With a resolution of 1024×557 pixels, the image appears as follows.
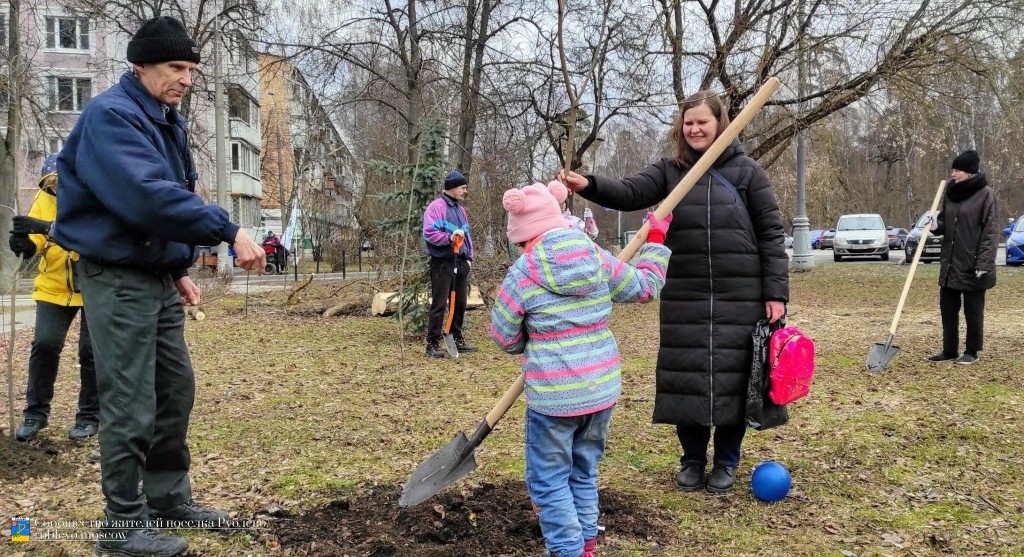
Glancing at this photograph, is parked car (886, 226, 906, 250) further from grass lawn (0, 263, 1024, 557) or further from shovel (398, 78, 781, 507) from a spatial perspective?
shovel (398, 78, 781, 507)

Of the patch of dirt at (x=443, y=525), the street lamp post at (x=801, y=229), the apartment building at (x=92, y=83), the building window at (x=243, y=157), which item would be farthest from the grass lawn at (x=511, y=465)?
the building window at (x=243, y=157)

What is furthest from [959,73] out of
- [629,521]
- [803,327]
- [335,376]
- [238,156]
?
[238,156]

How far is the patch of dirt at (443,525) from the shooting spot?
118 inches

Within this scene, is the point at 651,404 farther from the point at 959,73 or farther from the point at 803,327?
the point at 959,73

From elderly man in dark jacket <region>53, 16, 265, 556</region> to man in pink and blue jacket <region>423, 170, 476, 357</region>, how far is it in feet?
14.5

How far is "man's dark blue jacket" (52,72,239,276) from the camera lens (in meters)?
2.64

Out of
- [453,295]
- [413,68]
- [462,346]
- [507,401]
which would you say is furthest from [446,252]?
[413,68]

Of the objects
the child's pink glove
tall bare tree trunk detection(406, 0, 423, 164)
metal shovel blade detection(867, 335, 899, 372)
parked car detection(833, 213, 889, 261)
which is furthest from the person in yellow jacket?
parked car detection(833, 213, 889, 261)

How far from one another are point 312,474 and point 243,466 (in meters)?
0.46

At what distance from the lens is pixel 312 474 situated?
3998 millimetres

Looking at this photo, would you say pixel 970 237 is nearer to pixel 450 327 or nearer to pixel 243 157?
pixel 450 327

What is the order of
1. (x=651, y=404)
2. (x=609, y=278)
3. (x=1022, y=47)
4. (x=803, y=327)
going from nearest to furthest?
(x=609, y=278)
(x=651, y=404)
(x=803, y=327)
(x=1022, y=47)

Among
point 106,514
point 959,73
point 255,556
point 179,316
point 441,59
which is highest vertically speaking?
point 441,59

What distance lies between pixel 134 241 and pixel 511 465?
2238mm
